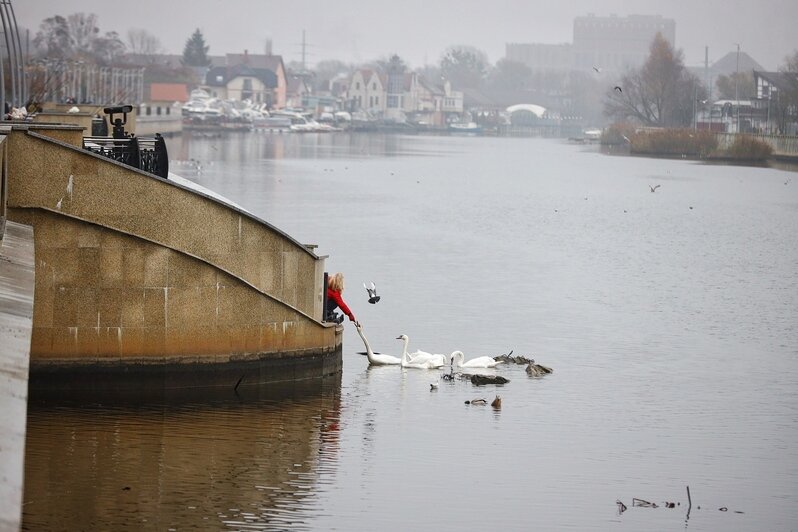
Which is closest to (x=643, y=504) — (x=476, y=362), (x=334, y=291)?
(x=334, y=291)

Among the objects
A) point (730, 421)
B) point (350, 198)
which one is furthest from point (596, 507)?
point (350, 198)

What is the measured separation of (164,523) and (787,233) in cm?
5961

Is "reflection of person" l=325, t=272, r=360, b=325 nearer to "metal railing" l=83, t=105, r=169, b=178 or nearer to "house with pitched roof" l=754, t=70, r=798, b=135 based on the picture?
"metal railing" l=83, t=105, r=169, b=178

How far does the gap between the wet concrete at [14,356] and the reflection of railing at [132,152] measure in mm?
5181

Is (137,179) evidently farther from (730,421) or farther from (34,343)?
(730,421)

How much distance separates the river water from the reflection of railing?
5.49 m

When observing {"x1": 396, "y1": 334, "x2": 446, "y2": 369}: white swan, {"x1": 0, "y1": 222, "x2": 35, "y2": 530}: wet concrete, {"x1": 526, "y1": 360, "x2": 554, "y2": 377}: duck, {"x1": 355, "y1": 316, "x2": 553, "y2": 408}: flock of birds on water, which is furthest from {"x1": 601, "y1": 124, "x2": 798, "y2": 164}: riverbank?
{"x1": 0, "y1": 222, "x2": 35, "y2": 530}: wet concrete

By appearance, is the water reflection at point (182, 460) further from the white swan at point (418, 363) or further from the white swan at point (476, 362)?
the white swan at point (476, 362)

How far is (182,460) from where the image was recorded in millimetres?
21547

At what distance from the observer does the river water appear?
784 inches

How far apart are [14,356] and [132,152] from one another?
Answer: 1227 cm

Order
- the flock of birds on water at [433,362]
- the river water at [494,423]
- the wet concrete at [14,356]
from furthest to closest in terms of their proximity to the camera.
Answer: the flock of birds on water at [433,362]
the river water at [494,423]
the wet concrete at [14,356]

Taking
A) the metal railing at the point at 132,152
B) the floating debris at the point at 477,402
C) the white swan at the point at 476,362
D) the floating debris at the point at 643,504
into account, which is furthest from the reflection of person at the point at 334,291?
the floating debris at the point at 643,504

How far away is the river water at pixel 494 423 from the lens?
19.9 meters
